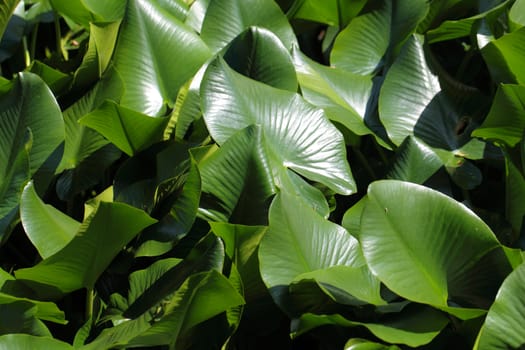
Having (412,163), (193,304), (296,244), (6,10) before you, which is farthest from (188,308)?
(6,10)

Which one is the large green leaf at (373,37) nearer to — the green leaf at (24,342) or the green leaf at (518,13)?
the green leaf at (518,13)

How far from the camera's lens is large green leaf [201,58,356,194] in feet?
3.74

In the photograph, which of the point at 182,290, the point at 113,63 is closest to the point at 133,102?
the point at 113,63

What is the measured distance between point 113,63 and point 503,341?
67 cm

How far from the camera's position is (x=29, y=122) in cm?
119

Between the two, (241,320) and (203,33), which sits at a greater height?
(203,33)

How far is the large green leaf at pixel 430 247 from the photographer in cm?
94

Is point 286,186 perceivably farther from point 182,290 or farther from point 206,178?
point 182,290

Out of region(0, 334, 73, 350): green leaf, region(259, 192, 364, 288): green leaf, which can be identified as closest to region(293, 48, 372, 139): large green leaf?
region(259, 192, 364, 288): green leaf

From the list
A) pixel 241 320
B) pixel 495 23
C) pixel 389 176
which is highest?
pixel 495 23

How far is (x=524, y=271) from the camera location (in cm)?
87

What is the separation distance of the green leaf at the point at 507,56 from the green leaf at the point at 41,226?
0.58 metres

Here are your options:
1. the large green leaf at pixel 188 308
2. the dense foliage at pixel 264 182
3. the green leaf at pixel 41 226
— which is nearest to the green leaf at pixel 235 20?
the dense foliage at pixel 264 182

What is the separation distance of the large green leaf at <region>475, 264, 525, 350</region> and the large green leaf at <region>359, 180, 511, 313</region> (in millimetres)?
70
